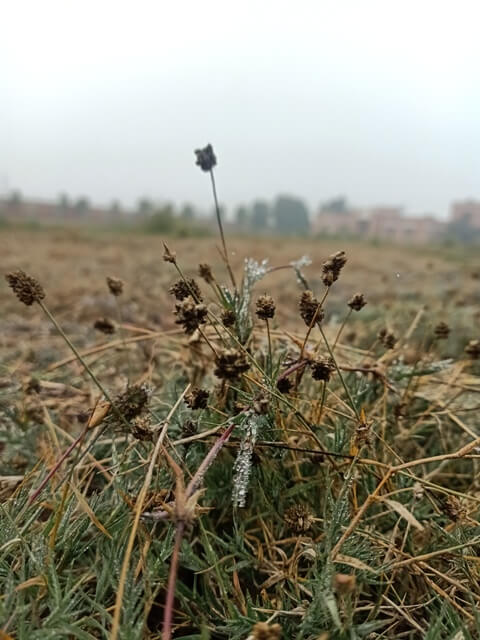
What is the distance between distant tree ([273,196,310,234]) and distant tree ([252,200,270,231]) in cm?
161

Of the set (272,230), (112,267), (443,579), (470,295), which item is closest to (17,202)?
(272,230)

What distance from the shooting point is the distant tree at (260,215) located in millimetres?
19536

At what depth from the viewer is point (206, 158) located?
59 cm

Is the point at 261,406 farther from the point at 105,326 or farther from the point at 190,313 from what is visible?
the point at 105,326

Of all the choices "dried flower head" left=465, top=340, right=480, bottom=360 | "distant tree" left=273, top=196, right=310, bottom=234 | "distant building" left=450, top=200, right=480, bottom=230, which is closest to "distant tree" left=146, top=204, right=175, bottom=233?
"distant tree" left=273, top=196, right=310, bottom=234

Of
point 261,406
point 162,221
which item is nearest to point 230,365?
point 261,406

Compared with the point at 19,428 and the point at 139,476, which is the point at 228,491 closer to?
the point at 139,476

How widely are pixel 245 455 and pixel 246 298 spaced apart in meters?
0.21

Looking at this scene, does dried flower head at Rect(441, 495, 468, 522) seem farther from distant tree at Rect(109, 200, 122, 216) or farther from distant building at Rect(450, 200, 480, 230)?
distant tree at Rect(109, 200, 122, 216)

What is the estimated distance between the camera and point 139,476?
20.1 inches

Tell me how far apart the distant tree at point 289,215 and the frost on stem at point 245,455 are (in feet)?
50.9

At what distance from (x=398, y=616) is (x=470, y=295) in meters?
1.73

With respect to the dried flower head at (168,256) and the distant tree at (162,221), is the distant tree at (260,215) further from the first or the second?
the dried flower head at (168,256)

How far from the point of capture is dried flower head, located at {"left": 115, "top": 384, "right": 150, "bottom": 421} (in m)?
0.36
